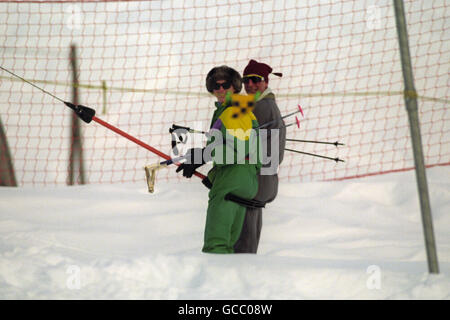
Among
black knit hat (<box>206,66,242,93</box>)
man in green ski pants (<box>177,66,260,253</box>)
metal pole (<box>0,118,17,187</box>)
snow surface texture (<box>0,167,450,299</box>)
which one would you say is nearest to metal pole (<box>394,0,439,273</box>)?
snow surface texture (<box>0,167,450,299</box>)

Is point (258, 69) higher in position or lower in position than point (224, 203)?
higher

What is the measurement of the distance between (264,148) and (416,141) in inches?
38.7

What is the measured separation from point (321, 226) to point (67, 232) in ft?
7.99

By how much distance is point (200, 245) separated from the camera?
18.2ft

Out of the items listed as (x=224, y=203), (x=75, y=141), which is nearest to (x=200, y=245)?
(x=224, y=203)

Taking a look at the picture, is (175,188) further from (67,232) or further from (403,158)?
(403,158)

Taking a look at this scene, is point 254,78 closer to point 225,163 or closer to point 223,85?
point 223,85

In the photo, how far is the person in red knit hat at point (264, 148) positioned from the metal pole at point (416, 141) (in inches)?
36.2

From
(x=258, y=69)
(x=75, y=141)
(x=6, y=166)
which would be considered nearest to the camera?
(x=258, y=69)

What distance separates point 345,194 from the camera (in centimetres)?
700

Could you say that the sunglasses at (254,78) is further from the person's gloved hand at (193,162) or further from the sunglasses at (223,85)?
the person's gloved hand at (193,162)

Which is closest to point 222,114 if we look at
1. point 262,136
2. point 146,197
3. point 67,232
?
point 262,136

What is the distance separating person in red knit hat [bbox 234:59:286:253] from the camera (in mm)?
3832

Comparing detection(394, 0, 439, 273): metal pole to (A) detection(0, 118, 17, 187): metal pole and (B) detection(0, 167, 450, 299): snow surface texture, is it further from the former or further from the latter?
(A) detection(0, 118, 17, 187): metal pole
